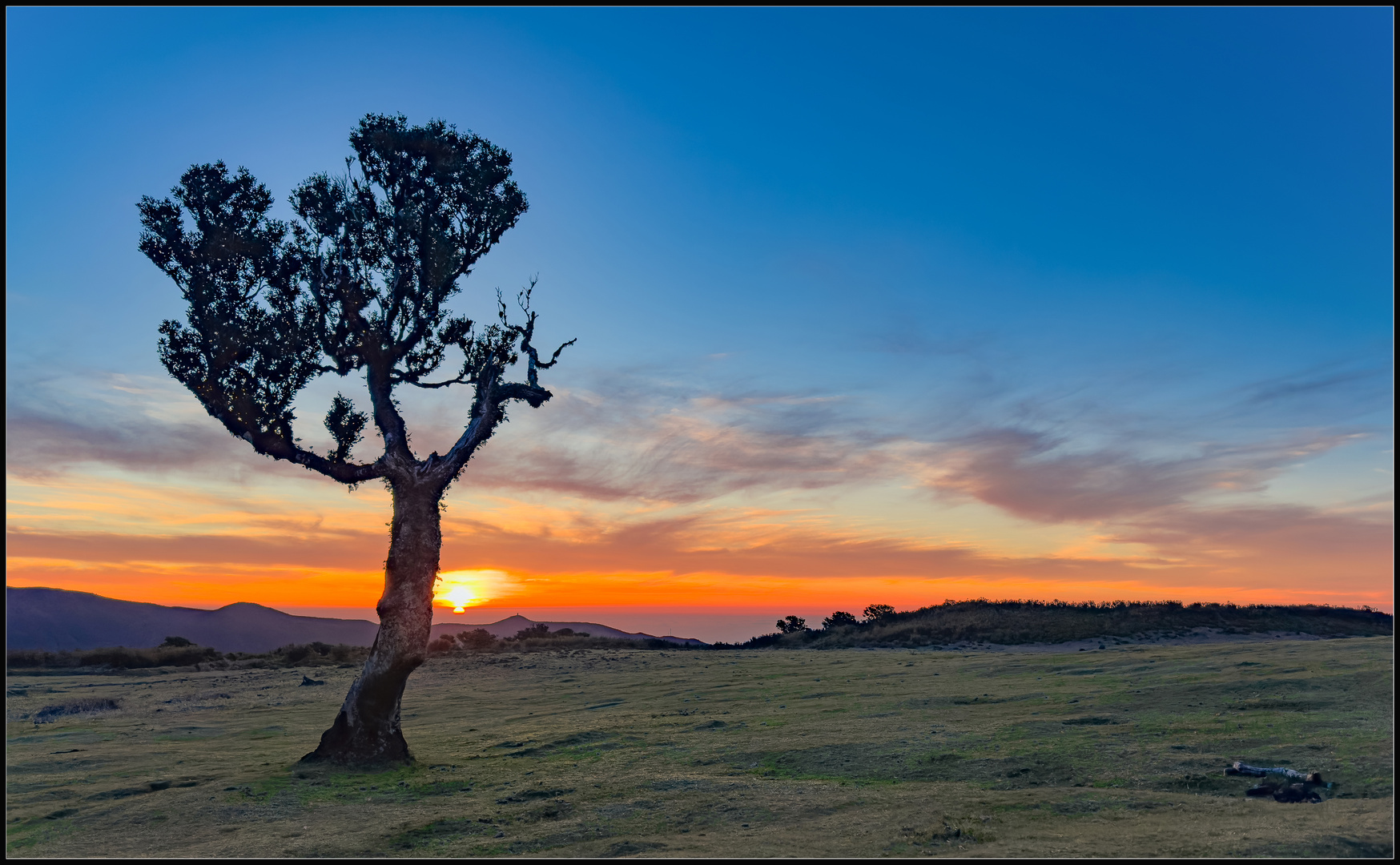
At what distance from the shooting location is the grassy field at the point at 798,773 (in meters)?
8.77

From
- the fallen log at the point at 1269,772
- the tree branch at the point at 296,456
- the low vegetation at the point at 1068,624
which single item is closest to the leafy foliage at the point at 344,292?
the tree branch at the point at 296,456

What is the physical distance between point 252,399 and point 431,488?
14.9ft

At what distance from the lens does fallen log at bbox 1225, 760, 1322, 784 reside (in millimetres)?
9750

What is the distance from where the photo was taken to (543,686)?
32.0 metres

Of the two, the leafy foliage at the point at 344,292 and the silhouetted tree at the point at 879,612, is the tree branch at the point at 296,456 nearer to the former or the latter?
the leafy foliage at the point at 344,292

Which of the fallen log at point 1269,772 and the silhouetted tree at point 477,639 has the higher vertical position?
the fallen log at point 1269,772

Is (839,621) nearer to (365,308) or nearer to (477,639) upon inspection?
(477,639)

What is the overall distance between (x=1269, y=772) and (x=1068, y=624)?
4146 cm

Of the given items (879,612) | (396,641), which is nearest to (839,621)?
(879,612)

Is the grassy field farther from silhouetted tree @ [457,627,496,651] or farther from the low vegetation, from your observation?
silhouetted tree @ [457,627,496,651]

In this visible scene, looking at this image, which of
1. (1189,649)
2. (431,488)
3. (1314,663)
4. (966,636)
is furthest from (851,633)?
(431,488)

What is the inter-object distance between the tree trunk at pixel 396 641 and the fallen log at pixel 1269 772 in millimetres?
13748

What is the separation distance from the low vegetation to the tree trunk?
3597 centimetres

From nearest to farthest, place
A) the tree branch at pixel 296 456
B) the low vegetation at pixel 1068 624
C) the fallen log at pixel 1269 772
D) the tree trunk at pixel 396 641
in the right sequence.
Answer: the fallen log at pixel 1269 772 → the tree trunk at pixel 396 641 → the tree branch at pixel 296 456 → the low vegetation at pixel 1068 624
